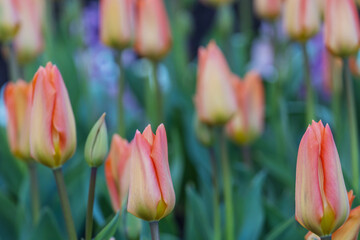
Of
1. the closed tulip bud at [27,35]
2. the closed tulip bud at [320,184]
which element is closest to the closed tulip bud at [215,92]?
the closed tulip bud at [320,184]

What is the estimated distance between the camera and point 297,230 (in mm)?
1080

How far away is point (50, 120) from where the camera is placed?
80cm

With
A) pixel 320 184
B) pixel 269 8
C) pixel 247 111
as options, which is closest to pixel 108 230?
pixel 320 184

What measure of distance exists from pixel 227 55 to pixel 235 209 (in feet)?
2.69

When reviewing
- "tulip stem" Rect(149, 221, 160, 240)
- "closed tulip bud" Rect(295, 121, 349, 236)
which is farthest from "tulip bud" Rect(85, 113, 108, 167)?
"closed tulip bud" Rect(295, 121, 349, 236)

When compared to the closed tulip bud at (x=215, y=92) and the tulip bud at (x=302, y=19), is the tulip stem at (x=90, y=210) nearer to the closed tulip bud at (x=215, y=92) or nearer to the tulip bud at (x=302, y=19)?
the closed tulip bud at (x=215, y=92)

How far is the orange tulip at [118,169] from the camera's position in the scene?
35.0 inches

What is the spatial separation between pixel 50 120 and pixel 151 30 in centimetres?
57

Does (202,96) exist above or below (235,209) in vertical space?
above

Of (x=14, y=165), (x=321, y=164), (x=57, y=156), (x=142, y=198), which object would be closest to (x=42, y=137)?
(x=57, y=156)

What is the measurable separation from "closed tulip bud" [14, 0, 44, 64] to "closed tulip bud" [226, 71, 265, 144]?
0.49 m

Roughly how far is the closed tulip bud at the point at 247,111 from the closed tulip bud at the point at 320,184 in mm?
669

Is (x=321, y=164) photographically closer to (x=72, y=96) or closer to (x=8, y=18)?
(x=8, y=18)

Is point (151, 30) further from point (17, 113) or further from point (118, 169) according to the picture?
point (118, 169)
